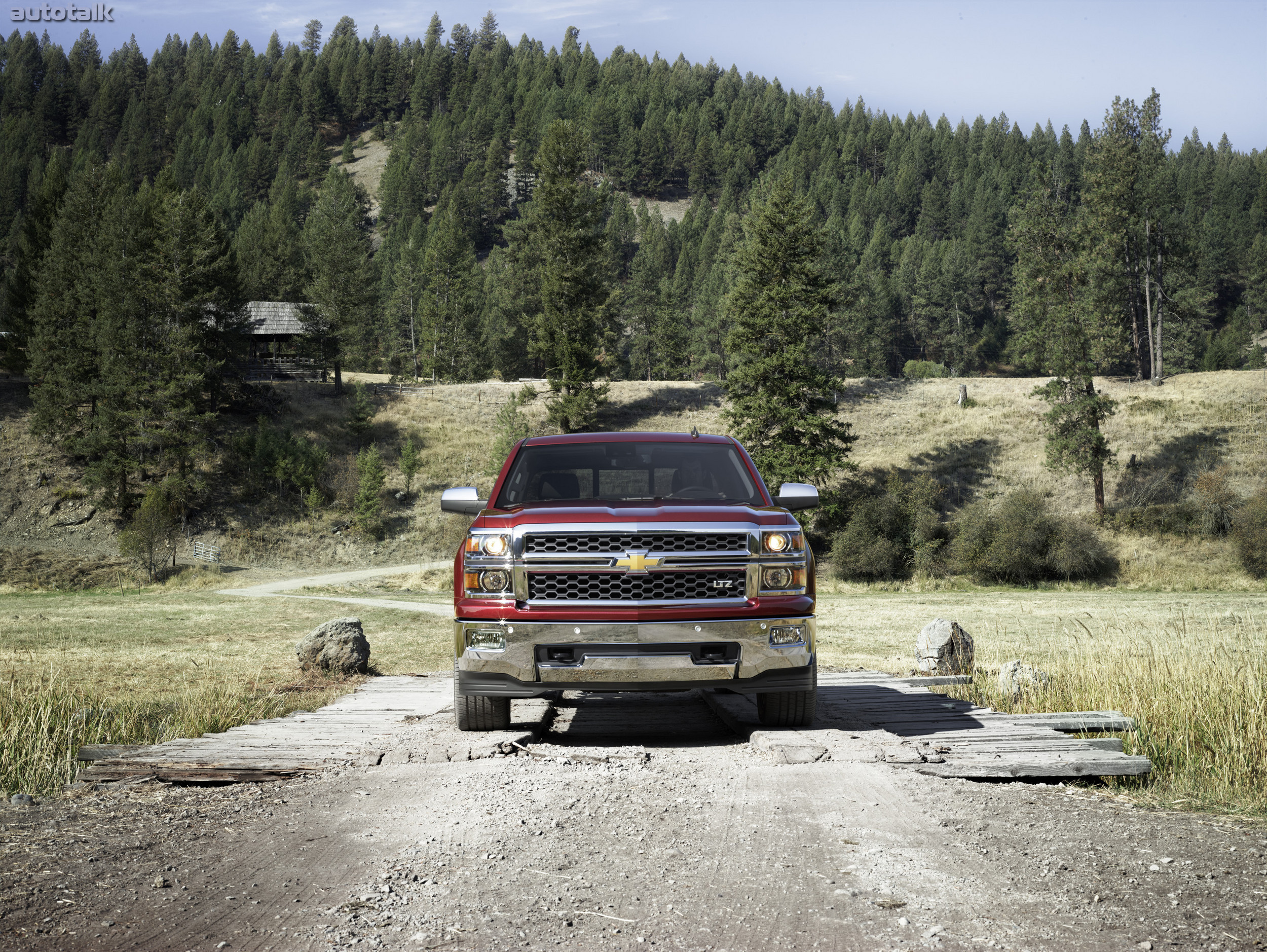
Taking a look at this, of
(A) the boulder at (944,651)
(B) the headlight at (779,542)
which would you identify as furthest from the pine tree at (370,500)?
(B) the headlight at (779,542)

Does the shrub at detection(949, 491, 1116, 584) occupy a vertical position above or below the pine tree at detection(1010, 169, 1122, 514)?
below

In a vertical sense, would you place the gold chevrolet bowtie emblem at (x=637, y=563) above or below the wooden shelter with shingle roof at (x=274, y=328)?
below

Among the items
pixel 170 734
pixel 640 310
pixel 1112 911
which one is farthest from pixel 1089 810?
pixel 640 310

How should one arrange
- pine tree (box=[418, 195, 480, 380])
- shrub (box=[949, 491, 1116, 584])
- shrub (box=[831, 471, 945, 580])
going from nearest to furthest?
shrub (box=[949, 491, 1116, 584])
shrub (box=[831, 471, 945, 580])
pine tree (box=[418, 195, 480, 380])

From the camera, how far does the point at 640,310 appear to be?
86.3 metres

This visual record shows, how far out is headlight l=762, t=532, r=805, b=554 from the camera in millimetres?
6203

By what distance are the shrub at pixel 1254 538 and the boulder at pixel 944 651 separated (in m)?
34.5

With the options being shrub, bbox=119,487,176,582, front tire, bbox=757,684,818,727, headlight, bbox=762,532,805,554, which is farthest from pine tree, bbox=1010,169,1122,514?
headlight, bbox=762,532,805,554

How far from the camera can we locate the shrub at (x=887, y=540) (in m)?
40.9

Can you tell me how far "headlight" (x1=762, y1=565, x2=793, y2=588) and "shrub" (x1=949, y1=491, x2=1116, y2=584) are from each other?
117ft

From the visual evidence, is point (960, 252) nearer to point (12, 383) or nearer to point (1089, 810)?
point (12, 383)

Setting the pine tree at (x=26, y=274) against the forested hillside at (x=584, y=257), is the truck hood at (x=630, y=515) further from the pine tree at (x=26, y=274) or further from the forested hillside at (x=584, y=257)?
the pine tree at (x=26, y=274)

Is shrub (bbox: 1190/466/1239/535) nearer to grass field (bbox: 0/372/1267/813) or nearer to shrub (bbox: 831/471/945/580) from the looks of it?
grass field (bbox: 0/372/1267/813)

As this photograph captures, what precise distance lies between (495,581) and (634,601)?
94 cm
